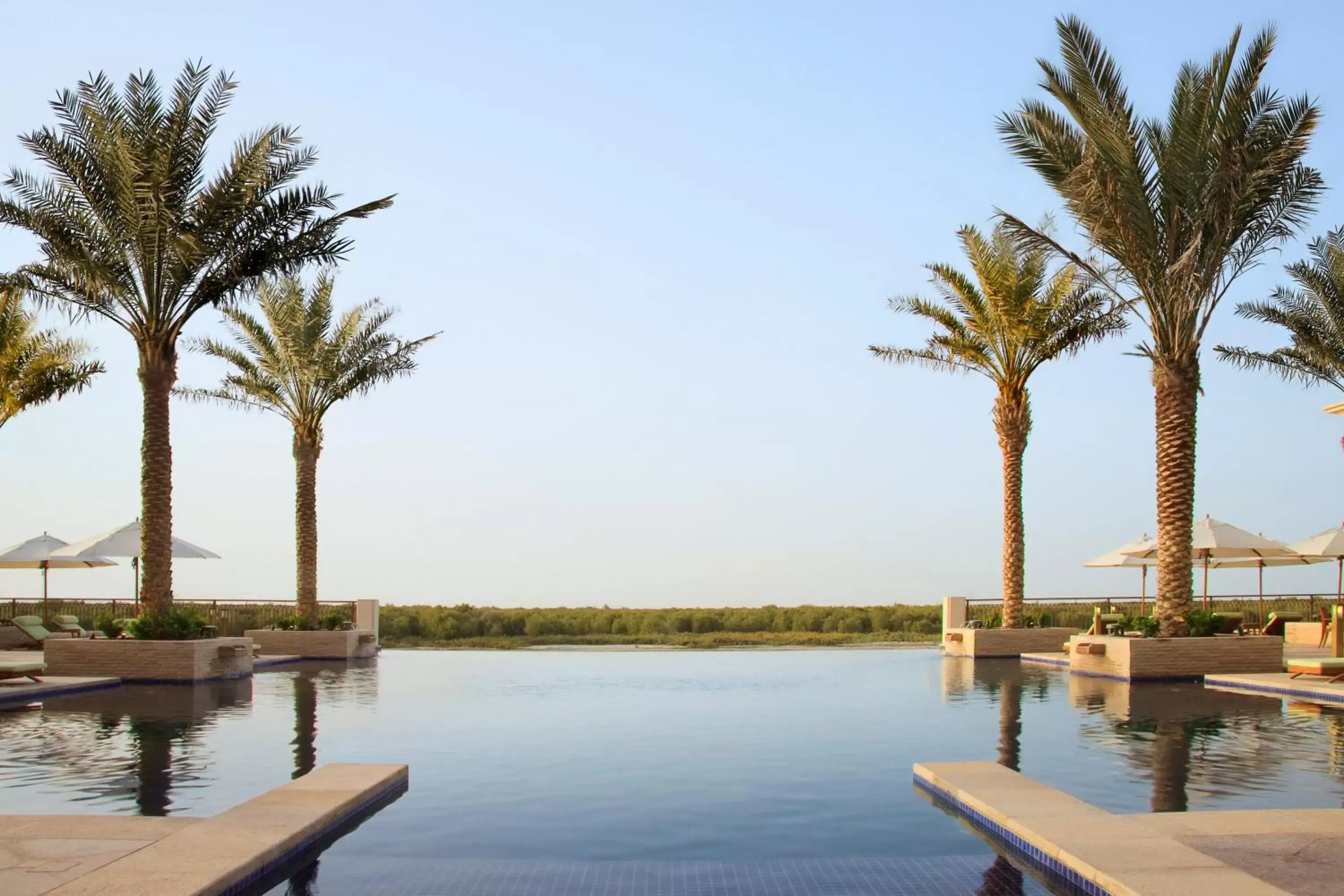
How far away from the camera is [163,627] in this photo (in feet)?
63.6

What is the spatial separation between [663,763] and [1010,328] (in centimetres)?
1693

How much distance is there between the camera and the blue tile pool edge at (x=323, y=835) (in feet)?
21.9

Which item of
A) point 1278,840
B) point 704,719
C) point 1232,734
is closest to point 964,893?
point 1278,840

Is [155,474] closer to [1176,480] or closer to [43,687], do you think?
[43,687]

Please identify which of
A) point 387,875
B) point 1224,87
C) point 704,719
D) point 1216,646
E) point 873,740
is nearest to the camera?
point 387,875

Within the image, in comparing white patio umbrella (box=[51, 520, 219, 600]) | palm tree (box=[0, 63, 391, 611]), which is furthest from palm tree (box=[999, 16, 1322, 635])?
white patio umbrella (box=[51, 520, 219, 600])

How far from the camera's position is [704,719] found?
14836 millimetres

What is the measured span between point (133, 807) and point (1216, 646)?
1651cm

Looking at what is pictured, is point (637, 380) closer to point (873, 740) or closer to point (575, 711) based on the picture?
point (575, 711)

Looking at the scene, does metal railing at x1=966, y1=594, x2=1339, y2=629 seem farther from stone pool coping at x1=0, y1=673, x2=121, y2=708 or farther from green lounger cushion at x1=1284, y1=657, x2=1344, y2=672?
stone pool coping at x1=0, y1=673, x2=121, y2=708

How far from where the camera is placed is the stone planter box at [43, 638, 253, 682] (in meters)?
19.0

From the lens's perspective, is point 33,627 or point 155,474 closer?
point 155,474

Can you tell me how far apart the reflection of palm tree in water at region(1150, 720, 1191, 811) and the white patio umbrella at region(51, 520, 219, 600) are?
1925cm

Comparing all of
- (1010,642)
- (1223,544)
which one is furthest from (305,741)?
(1223,544)
